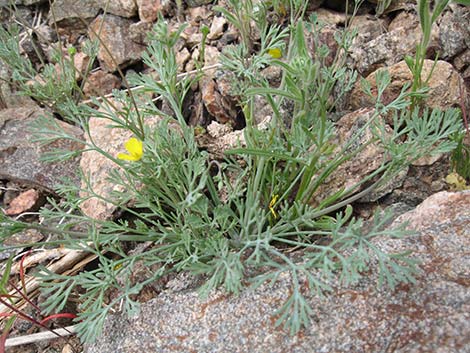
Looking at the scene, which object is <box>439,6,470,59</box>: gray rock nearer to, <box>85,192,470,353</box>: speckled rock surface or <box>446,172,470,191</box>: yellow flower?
<box>446,172,470,191</box>: yellow flower

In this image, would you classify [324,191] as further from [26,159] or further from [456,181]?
[26,159]

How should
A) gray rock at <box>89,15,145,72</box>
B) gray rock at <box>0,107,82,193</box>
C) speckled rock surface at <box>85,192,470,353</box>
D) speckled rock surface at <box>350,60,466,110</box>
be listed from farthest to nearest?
gray rock at <box>89,15,145,72</box>, gray rock at <box>0,107,82,193</box>, speckled rock surface at <box>350,60,466,110</box>, speckled rock surface at <box>85,192,470,353</box>

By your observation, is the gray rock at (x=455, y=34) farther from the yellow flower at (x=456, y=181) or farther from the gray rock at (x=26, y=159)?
the gray rock at (x=26, y=159)

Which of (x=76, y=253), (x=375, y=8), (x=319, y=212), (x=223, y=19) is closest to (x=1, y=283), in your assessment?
(x=76, y=253)

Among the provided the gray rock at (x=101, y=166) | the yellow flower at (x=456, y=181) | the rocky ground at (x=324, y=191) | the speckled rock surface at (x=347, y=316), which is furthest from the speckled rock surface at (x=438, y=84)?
the gray rock at (x=101, y=166)

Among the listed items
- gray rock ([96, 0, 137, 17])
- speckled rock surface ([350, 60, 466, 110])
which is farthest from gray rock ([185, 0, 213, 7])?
speckled rock surface ([350, 60, 466, 110])
